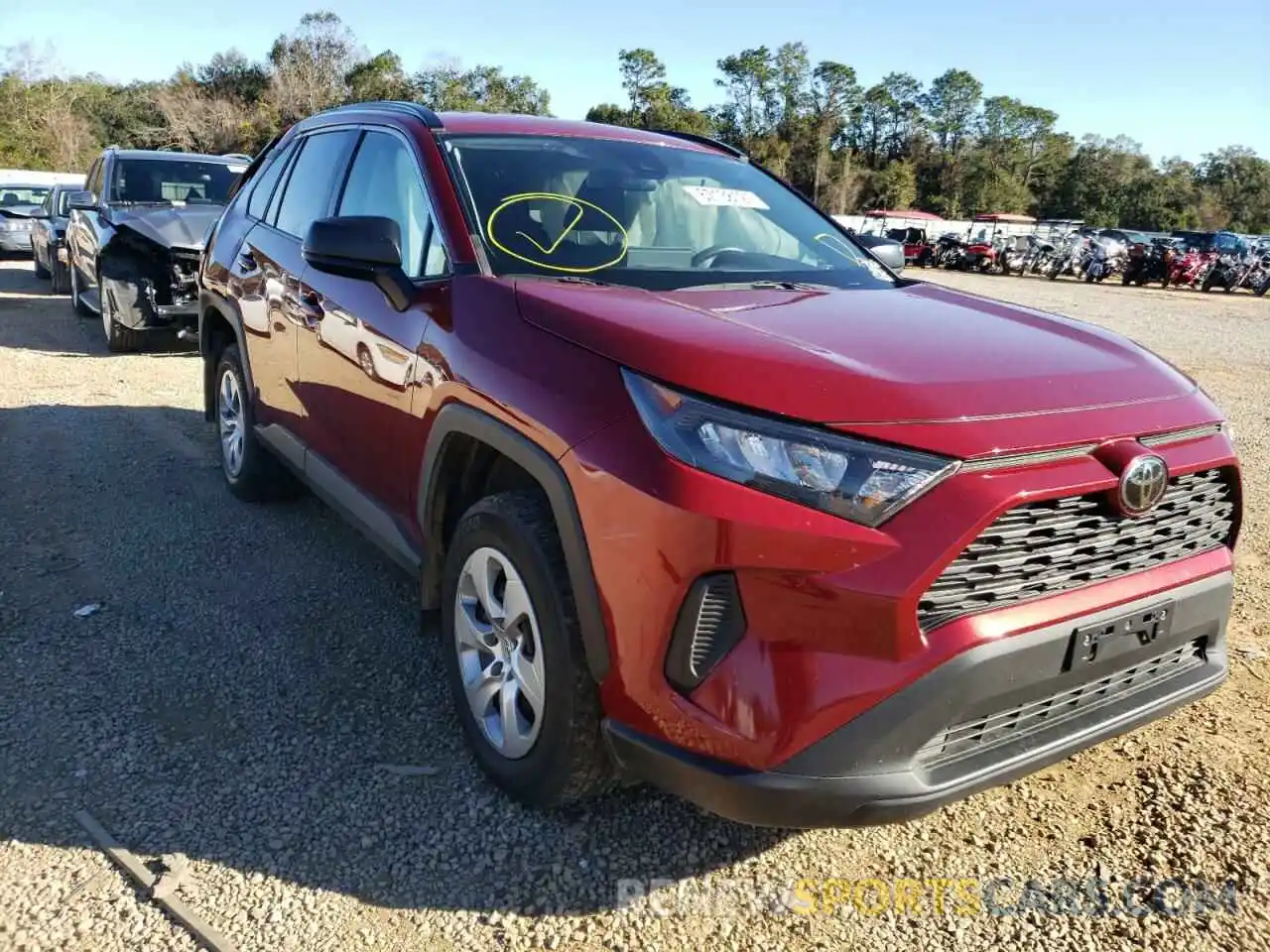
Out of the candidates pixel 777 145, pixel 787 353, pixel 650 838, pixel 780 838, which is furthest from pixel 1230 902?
pixel 777 145

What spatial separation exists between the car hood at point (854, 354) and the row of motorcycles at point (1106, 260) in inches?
1166

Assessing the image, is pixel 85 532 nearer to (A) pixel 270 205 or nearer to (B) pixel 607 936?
(A) pixel 270 205

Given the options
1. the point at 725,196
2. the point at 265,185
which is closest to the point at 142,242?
the point at 265,185

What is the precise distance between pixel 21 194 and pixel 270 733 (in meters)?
21.7

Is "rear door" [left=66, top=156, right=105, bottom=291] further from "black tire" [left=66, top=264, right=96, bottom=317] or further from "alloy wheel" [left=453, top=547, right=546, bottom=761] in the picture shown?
"alloy wheel" [left=453, top=547, right=546, bottom=761]

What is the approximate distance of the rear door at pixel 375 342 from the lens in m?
2.95

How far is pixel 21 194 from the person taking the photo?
20.3m

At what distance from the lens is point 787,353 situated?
2.15 metres

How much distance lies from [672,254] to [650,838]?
1.74 metres

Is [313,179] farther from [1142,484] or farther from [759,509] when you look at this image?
[1142,484]

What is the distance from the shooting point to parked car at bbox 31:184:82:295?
12945 millimetres

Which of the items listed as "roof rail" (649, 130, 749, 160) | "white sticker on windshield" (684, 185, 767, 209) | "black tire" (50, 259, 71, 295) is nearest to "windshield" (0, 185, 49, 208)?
"black tire" (50, 259, 71, 295)

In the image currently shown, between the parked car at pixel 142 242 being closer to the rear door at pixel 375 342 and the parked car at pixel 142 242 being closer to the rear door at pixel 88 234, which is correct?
the rear door at pixel 88 234

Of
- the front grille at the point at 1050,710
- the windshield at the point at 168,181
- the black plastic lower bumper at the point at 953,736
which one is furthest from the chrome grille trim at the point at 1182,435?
the windshield at the point at 168,181
